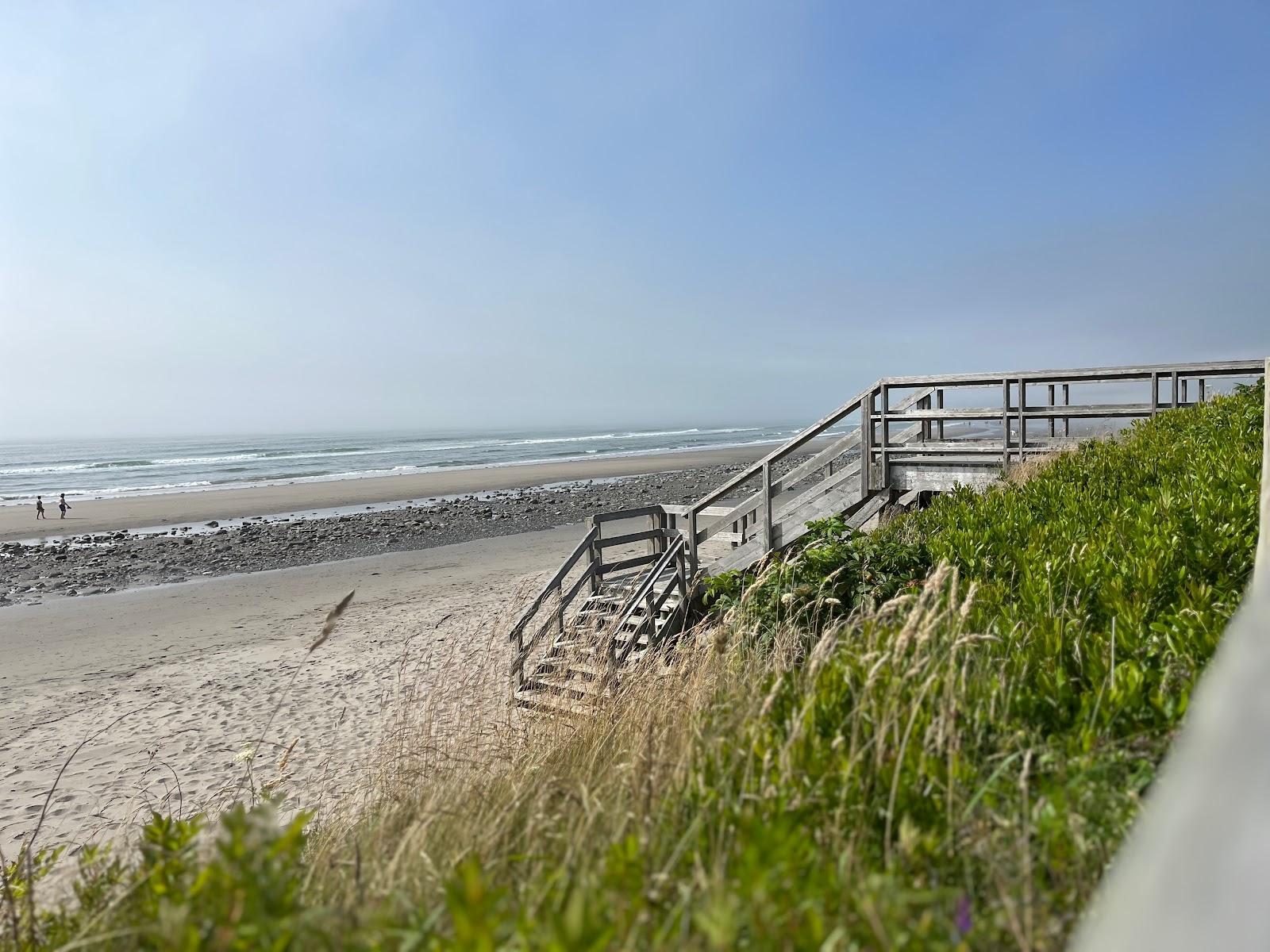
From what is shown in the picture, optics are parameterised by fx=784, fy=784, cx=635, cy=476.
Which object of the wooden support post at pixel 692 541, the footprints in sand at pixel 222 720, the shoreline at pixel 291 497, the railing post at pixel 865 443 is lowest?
the footprints in sand at pixel 222 720

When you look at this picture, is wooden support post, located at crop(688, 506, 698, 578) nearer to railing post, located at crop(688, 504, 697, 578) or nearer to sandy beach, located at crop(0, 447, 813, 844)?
railing post, located at crop(688, 504, 697, 578)

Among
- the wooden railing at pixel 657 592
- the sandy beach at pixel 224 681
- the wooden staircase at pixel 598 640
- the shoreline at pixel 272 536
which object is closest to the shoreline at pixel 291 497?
the shoreline at pixel 272 536

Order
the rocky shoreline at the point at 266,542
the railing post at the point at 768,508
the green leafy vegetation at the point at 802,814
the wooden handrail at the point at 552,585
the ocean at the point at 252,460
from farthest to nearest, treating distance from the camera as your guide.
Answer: the ocean at the point at 252,460 → the rocky shoreline at the point at 266,542 → the railing post at the point at 768,508 → the wooden handrail at the point at 552,585 → the green leafy vegetation at the point at 802,814

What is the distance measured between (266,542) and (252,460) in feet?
127

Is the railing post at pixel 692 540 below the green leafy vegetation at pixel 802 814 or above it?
below

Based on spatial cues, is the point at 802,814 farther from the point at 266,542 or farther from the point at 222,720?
the point at 266,542

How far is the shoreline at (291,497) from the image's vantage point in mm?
28109

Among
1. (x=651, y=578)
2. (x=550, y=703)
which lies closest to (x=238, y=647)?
(x=651, y=578)

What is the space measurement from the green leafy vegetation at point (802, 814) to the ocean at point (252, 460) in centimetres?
4176

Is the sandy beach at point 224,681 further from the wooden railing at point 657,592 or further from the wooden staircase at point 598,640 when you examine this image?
the wooden railing at point 657,592

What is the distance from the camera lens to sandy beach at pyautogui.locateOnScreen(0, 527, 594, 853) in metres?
7.64

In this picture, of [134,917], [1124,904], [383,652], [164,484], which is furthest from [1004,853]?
[164,484]

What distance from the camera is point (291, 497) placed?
35.2 metres

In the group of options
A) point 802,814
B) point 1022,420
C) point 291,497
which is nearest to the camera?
point 802,814
